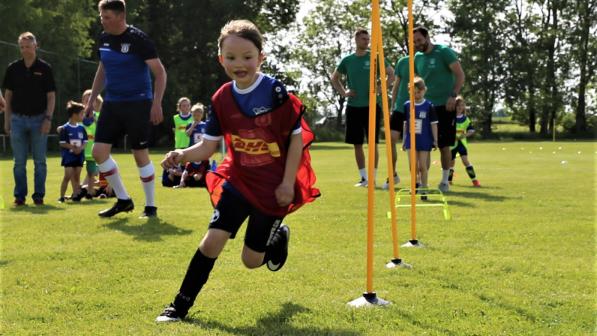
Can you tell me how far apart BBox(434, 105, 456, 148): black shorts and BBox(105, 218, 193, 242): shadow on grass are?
15.4 feet

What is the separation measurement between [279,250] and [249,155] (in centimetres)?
85

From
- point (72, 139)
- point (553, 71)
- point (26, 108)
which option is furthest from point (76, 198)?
point (553, 71)

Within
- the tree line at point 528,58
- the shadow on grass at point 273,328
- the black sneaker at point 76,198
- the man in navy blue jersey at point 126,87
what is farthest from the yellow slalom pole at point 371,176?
the tree line at point 528,58

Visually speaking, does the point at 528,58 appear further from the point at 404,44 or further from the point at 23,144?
the point at 23,144

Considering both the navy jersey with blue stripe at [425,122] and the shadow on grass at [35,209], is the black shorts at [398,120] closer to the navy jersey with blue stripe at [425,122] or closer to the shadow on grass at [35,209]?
the navy jersey with blue stripe at [425,122]

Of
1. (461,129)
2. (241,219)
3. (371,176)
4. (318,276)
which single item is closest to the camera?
(241,219)

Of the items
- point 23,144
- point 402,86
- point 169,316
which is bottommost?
point 169,316

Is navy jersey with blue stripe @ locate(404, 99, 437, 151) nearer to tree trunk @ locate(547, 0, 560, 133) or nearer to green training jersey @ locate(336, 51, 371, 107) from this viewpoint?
green training jersey @ locate(336, 51, 371, 107)

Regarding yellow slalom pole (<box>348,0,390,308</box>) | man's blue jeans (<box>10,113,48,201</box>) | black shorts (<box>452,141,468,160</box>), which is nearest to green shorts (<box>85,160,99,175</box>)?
man's blue jeans (<box>10,113,48,201</box>)

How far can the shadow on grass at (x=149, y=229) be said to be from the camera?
277 inches

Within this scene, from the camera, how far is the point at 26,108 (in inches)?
396

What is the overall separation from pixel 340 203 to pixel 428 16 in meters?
57.7

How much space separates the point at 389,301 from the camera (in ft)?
14.5

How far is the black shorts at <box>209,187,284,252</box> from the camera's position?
427cm
